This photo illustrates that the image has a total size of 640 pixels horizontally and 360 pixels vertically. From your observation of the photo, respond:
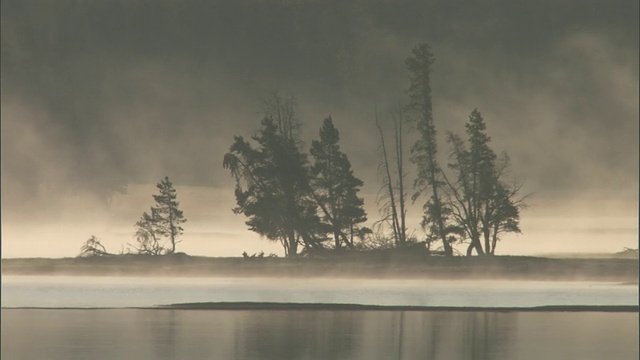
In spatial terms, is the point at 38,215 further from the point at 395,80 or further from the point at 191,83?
the point at 395,80

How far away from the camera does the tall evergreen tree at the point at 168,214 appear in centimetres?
1182

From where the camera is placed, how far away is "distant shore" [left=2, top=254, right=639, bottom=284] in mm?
11391

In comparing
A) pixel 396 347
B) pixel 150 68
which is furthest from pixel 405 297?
pixel 150 68

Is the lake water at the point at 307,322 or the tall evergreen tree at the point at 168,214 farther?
the tall evergreen tree at the point at 168,214

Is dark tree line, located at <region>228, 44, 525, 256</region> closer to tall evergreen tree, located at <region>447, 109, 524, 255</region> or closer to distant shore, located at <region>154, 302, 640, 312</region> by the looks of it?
→ tall evergreen tree, located at <region>447, 109, 524, 255</region>

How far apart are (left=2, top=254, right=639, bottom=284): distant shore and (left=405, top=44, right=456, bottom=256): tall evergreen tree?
30 cm

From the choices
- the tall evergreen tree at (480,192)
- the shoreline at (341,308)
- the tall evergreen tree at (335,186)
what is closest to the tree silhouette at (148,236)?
the shoreline at (341,308)

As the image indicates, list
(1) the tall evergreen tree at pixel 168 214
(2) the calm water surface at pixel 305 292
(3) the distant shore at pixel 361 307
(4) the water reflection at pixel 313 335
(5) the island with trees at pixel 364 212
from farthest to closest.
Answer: (1) the tall evergreen tree at pixel 168 214
(5) the island with trees at pixel 364 212
(2) the calm water surface at pixel 305 292
(3) the distant shore at pixel 361 307
(4) the water reflection at pixel 313 335

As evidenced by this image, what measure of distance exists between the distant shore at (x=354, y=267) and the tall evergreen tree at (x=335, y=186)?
0.33 meters

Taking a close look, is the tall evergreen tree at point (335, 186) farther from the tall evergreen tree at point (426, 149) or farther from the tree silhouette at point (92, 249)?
the tree silhouette at point (92, 249)

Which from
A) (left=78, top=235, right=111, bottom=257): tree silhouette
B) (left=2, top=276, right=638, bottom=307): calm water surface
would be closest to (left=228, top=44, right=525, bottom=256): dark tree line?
(left=2, top=276, right=638, bottom=307): calm water surface

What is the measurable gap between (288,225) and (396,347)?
3212 millimetres

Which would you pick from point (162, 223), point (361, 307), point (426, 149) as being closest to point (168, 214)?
point (162, 223)

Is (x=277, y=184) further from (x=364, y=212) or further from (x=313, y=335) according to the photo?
(x=313, y=335)
